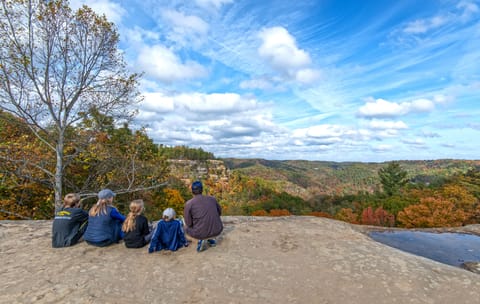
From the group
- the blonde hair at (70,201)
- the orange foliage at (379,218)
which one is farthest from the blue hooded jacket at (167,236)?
the orange foliage at (379,218)

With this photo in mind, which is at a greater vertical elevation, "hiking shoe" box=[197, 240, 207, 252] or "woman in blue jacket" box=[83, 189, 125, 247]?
"woman in blue jacket" box=[83, 189, 125, 247]

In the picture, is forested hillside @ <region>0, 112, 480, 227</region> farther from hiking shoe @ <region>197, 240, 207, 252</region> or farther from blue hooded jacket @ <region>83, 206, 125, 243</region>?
hiking shoe @ <region>197, 240, 207, 252</region>

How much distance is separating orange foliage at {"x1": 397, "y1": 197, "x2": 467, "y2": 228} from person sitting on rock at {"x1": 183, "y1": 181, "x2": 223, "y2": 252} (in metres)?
36.2

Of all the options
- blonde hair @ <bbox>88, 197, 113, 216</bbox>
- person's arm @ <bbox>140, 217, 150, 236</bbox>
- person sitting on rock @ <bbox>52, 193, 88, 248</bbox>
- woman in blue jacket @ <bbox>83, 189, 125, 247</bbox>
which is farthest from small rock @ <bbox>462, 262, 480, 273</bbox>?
person sitting on rock @ <bbox>52, 193, 88, 248</bbox>

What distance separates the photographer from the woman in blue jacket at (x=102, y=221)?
213 inches

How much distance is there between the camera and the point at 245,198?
94625 mm

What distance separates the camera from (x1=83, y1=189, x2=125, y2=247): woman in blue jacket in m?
5.42

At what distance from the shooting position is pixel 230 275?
4.58 m

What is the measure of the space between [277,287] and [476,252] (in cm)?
738

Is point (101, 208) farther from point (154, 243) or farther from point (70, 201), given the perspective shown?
point (154, 243)

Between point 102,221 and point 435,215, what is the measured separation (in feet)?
126

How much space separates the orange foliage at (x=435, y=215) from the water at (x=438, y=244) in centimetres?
2749

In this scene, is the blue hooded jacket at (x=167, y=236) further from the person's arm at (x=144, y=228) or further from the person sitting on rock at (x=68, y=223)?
the person sitting on rock at (x=68, y=223)

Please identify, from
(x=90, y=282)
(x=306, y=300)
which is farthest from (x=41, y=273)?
(x=306, y=300)
